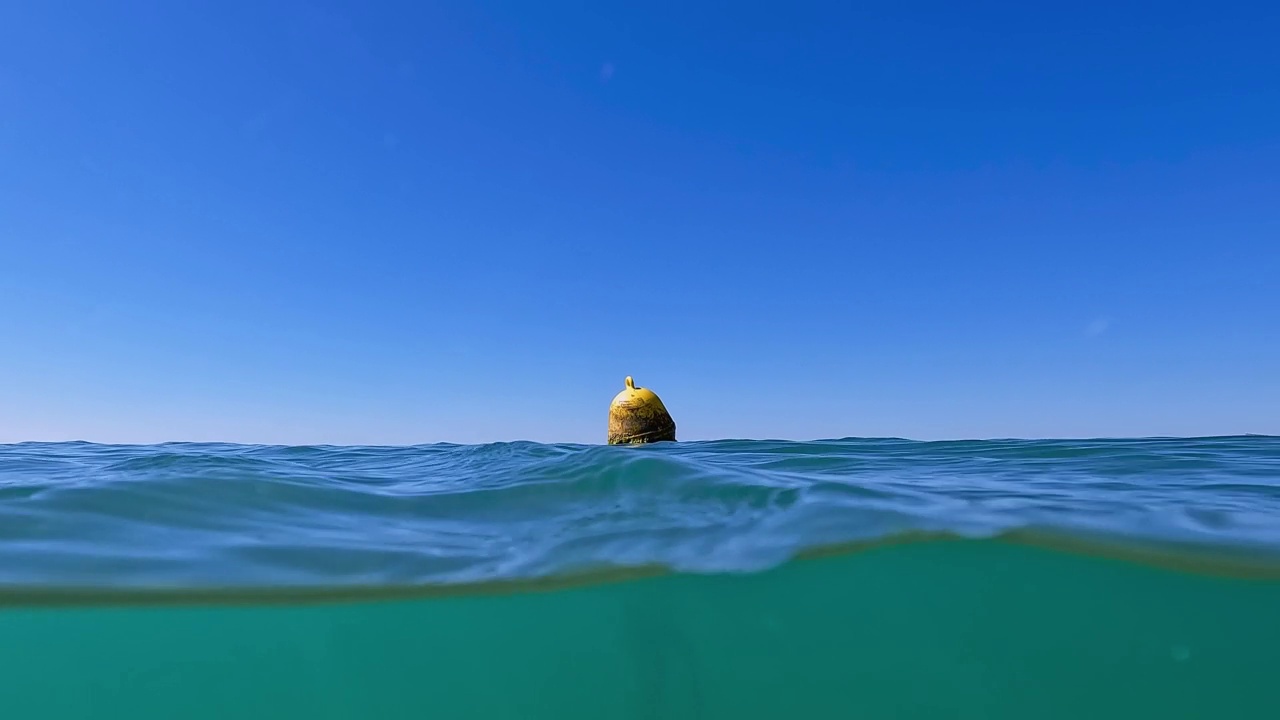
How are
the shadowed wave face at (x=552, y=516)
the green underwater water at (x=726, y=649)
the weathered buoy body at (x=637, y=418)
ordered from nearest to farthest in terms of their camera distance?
the green underwater water at (x=726, y=649)
the shadowed wave face at (x=552, y=516)
the weathered buoy body at (x=637, y=418)

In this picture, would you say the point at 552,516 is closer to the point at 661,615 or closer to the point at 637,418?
the point at 661,615

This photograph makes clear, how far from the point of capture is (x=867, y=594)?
3305mm

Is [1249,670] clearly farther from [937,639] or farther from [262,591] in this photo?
[262,591]

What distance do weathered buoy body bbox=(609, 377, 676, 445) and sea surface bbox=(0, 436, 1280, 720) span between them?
29.6ft

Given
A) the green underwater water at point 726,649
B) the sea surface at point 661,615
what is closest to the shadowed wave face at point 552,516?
the sea surface at point 661,615

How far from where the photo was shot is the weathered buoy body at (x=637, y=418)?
13.5 metres

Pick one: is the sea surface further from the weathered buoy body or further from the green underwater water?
the weathered buoy body

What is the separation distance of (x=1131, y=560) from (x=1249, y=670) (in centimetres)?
64

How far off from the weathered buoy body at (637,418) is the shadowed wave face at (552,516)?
250 inches

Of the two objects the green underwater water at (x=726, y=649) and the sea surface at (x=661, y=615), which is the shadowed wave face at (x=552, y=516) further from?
the green underwater water at (x=726, y=649)

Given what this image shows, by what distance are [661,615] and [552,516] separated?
1.62 m

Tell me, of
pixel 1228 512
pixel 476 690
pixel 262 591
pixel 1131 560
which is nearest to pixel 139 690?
pixel 262 591

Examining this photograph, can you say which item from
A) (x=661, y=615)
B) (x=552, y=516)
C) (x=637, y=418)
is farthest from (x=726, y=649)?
(x=637, y=418)

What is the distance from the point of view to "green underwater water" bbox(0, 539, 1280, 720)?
276 centimetres
